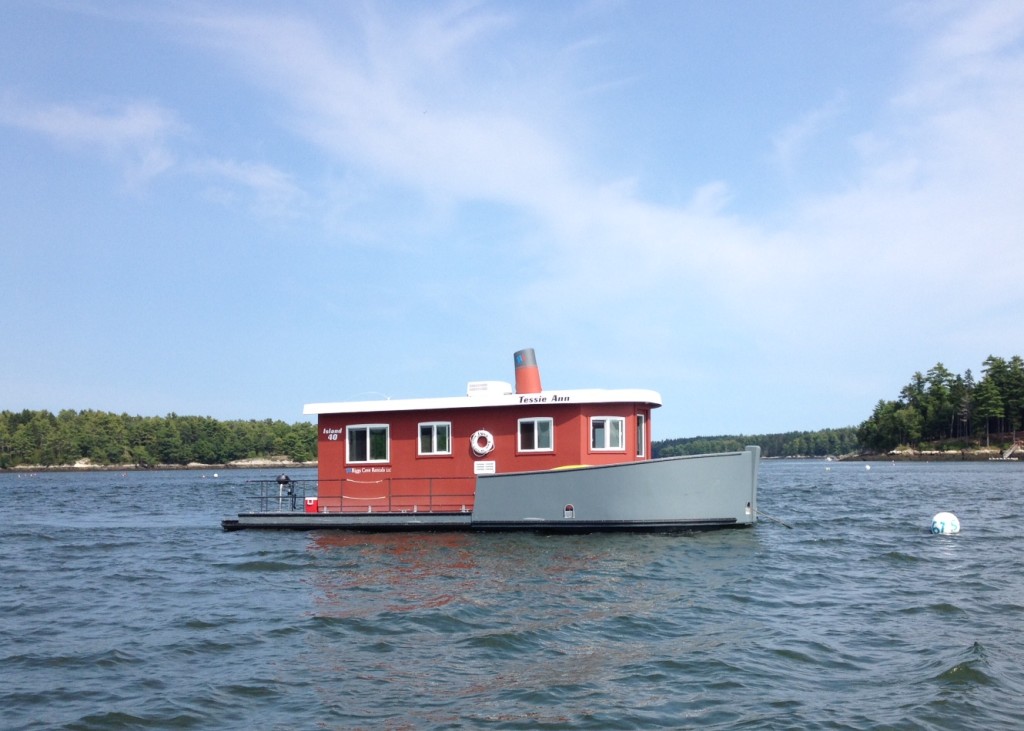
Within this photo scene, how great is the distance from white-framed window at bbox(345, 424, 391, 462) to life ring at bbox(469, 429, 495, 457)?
7.34ft

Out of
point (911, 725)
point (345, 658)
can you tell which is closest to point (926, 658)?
point (911, 725)

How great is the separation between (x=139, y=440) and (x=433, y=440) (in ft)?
479

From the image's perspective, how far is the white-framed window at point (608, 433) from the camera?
1962 centimetres

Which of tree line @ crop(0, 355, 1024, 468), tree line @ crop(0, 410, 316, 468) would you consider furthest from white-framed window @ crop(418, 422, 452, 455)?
tree line @ crop(0, 410, 316, 468)

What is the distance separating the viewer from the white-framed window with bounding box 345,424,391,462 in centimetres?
2095

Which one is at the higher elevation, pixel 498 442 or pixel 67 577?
pixel 498 442

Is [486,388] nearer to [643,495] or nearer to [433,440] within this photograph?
[433,440]

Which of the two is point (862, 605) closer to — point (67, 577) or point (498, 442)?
point (498, 442)

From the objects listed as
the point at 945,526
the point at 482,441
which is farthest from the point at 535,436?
the point at 945,526

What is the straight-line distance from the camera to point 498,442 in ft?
65.6

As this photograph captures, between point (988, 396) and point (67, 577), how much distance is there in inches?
4941

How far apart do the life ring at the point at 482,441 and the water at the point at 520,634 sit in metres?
1.95

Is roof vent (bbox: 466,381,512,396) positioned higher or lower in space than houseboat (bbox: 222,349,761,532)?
higher

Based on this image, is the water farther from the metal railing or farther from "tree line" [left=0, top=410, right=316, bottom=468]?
"tree line" [left=0, top=410, right=316, bottom=468]
